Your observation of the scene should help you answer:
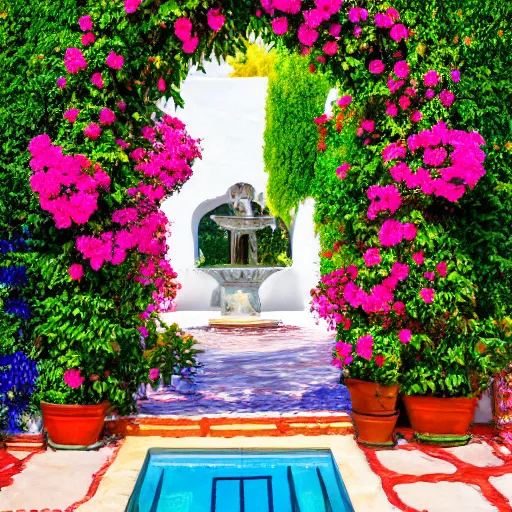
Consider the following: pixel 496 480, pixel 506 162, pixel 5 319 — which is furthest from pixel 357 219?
pixel 5 319

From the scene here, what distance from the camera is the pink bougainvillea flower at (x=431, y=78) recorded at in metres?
4.16

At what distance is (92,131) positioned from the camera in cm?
414

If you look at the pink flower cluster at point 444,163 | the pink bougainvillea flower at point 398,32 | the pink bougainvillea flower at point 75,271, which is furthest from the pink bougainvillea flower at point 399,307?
the pink bougainvillea flower at point 75,271

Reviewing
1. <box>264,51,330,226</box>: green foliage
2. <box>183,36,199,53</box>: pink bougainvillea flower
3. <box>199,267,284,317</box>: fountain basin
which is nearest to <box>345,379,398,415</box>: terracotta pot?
<box>183,36,199,53</box>: pink bougainvillea flower

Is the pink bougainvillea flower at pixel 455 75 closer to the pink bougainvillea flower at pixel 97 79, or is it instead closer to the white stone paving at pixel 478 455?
the pink bougainvillea flower at pixel 97 79

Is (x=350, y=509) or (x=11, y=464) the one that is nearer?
(x=350, y=509)

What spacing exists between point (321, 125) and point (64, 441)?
4.05 metres

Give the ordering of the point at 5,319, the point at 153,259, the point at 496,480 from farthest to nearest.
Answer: the point at 153,259 → the point at 5,319 → the point at 496,480

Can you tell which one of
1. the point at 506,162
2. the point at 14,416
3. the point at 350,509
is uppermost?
the point at 506,162

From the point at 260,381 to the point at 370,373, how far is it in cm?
191

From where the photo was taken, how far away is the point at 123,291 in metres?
4.36

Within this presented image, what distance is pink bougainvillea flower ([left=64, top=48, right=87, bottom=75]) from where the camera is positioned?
163 inches

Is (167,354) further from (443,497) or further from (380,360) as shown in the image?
(443,497)

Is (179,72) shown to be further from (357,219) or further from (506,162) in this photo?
(506,162)
